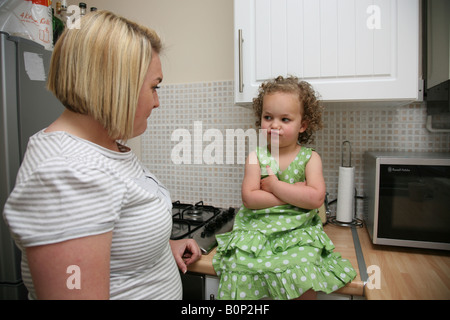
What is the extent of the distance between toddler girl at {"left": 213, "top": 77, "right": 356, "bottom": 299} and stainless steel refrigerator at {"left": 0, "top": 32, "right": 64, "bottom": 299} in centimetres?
72

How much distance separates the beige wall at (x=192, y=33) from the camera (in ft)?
4.88

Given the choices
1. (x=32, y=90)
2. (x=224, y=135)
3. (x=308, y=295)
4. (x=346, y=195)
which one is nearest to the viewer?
(x=308, y=295)

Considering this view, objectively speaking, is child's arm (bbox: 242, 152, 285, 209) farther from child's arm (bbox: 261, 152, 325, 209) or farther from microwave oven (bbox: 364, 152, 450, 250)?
microwave oven (bbox: 364, 152, 450, 250)

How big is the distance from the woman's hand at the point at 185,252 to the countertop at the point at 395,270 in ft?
0.09

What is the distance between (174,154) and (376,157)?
982 millimetres

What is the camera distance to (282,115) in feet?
3.36

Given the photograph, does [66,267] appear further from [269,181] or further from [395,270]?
[395,270]

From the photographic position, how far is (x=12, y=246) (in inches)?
41.0

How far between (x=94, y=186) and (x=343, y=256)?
0.82 meters

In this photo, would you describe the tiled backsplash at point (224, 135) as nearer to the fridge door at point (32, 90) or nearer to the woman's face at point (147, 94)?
the fridge door at point (32, 90)

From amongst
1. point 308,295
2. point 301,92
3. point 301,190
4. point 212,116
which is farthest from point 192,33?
point 308,295

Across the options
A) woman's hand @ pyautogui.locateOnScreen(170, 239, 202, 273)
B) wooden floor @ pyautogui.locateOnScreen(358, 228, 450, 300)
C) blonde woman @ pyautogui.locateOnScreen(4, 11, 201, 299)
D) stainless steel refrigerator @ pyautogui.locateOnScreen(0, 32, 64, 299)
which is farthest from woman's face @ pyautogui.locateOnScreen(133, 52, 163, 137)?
wooden floor @ pyautogui.locateOnScreen(358, 228, 450, 300)
